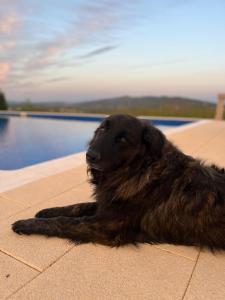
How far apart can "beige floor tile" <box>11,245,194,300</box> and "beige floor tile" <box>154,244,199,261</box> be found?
0.04 m

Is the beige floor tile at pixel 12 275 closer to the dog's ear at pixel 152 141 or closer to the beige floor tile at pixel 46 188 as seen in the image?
the beige floor tile at pixel 46 188

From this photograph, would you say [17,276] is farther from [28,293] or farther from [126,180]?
[126,180]

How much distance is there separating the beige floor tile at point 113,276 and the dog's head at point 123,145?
2.00 ft

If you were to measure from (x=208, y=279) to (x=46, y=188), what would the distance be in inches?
76.3

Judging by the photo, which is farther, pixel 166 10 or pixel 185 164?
pixel 166 10

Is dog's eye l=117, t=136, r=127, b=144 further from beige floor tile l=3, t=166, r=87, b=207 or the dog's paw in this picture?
beige floor tile l=3, t=166, r=87, b=207

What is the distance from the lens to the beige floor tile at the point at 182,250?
1712mm

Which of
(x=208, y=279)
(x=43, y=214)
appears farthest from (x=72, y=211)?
(x=208, y=279)

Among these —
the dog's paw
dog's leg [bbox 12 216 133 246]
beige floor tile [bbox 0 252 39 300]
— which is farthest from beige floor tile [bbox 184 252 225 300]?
the dog's paw

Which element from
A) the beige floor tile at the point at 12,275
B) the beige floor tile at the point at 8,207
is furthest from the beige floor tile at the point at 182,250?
the beige floor tile at the point at 8,207

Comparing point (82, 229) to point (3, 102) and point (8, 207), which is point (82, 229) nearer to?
point (8, 207)

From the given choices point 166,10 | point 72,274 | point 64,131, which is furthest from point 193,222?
point 64,131

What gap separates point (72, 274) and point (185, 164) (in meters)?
1.07

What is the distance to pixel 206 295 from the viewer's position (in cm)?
136
